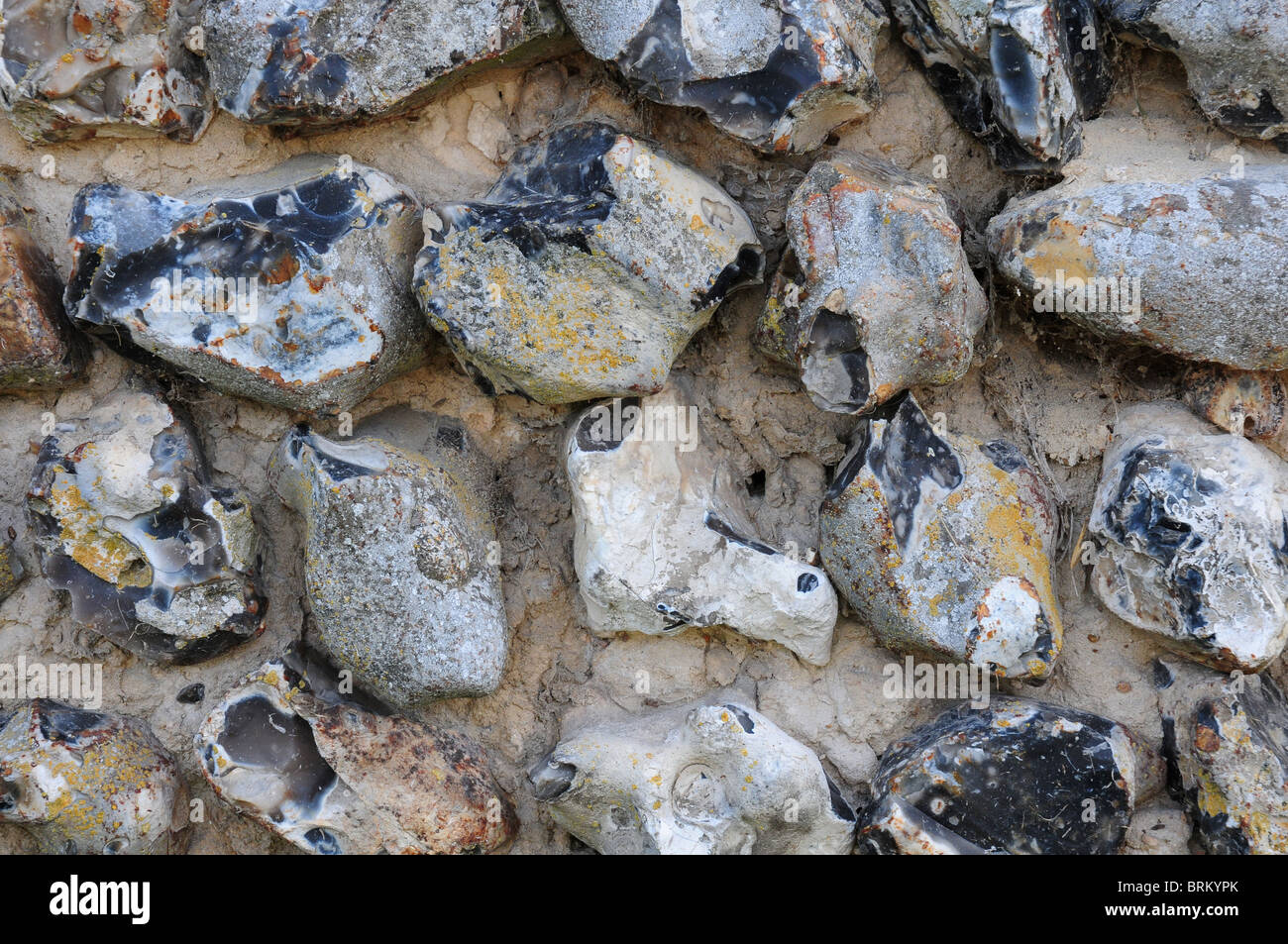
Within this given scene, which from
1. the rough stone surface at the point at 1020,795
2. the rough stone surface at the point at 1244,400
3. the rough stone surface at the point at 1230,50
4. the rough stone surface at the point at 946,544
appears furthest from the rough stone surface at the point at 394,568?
the rough stone surface at the point at 1230,50

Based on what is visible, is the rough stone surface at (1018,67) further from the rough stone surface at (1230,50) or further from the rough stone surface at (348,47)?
the rough stone surface at (348,47)

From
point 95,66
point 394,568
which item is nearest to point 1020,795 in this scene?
point 394,568

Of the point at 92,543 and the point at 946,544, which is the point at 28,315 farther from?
the point at 946,544

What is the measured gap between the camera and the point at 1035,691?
251cm

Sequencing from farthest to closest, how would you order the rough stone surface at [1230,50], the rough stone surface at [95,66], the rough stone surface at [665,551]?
the rough stone surface at [665,551], the rough stone surface at [95,66], the rough stone surface at [1230,50]

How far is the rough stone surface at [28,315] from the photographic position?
239 cm

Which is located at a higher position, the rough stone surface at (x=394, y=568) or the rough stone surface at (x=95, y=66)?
the rough stone surface at (x=95, y=66)

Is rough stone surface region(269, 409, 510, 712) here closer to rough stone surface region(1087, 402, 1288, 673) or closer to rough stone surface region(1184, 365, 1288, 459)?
rough stone surface region(1087, 402, 1288, 673)

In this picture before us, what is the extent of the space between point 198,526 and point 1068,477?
6.36 feet

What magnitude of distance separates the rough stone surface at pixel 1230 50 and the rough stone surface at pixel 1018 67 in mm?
114

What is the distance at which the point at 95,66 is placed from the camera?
7.73 ft

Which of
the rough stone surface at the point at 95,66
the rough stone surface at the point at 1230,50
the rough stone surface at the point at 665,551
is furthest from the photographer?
the rough stone surface at the point at 665,551

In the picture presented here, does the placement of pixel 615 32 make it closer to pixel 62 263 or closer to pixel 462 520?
pixel 462 520

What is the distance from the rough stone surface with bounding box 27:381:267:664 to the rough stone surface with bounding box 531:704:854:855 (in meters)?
0.82
